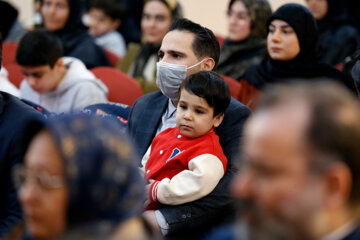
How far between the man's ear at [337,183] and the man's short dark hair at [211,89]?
143 centimetres

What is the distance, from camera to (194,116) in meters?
2.82

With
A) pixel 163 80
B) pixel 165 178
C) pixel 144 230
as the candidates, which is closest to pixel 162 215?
pixel 165 178

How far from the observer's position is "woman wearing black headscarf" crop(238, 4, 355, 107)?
4.23 meters

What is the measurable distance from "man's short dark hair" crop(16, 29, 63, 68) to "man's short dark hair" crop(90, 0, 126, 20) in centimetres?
263

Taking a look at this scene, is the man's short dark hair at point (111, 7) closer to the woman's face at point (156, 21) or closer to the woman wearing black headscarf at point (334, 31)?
the woman's face at point (156, 21)

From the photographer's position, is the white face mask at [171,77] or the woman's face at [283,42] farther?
the woman's face at [283,42]

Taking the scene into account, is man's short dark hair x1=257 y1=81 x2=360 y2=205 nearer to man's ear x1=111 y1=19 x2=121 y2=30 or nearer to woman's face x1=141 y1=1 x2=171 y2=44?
woman's face x1=141 y1=1 x2=171 y2=44

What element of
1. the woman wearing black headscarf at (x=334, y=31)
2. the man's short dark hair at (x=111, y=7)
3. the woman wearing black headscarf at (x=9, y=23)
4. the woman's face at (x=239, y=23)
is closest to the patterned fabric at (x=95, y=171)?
the woman's face at (x=239, y=23)

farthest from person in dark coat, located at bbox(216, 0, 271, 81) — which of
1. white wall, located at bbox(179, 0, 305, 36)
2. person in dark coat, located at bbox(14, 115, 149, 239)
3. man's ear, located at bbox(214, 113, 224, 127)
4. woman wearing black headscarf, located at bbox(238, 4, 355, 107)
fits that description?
person in dark coat, located at bbox(14, 115, 149, 239)

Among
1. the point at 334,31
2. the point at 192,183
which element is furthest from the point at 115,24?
the point at 192,183

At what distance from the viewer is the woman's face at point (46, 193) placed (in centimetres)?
157

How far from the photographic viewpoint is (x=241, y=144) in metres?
2.88

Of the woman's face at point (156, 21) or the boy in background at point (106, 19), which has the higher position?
the woman's face at point (156, 21)

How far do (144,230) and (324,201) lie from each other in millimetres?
556
